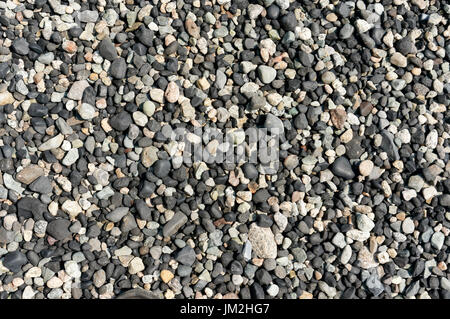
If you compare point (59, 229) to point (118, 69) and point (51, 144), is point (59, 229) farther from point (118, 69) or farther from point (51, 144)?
point (118, 69)

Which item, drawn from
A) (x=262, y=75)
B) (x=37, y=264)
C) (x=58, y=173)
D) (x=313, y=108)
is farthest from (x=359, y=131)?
(x=37, y=264)

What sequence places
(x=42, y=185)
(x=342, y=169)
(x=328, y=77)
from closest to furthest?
(x=42, y=185), (x=342, y=169), (x=328, y=77)

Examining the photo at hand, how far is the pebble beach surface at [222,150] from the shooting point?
8.74ft

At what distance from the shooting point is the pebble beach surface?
2664 mm

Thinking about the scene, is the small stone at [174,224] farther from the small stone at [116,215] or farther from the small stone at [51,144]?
the small stone at [51,144]

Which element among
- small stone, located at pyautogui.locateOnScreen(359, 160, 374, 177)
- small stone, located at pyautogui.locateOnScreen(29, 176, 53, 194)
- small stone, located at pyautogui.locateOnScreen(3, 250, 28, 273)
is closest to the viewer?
small stone, located at pyautogui.locateOnScreen(3, 250, 28, 273)

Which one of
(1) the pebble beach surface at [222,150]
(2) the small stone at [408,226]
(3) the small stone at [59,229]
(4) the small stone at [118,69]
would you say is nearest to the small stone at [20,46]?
(1) the pebble beach surface at [222,150]

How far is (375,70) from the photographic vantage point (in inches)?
118

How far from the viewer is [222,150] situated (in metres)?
2.79

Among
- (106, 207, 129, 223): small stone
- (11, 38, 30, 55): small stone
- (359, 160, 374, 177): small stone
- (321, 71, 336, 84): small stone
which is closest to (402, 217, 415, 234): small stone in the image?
(359, 160, 374, 177): small stone

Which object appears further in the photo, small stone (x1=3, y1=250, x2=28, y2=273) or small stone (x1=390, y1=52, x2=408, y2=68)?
small stone (x1=390, y1=52, x2=408, y2=68)

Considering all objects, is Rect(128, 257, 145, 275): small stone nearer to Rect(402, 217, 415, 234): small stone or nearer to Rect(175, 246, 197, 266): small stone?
Rect(175, 246, 197, 266): small stone

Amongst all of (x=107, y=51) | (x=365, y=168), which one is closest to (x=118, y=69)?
(x=107, y=51)

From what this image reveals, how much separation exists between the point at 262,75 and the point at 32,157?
1.46 meters
